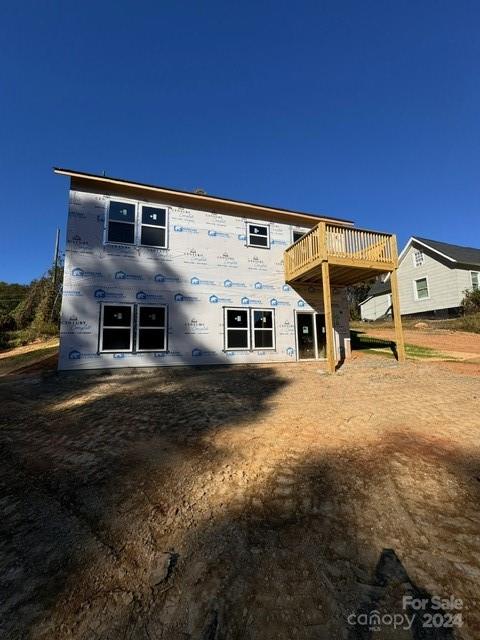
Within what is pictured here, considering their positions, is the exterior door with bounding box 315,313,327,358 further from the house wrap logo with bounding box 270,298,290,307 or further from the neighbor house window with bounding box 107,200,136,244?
the neighbor house window with bounding box 107,200,136,244

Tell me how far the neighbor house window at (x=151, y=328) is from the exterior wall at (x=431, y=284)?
77.9 feet

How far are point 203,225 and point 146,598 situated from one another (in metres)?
12.0

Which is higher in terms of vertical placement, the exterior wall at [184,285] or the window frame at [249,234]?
the window frame at [249,234]

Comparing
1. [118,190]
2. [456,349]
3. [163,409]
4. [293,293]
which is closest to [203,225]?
[118,190]

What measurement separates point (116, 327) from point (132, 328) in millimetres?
539

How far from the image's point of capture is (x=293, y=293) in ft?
43.9

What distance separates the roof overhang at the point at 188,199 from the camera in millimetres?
10727

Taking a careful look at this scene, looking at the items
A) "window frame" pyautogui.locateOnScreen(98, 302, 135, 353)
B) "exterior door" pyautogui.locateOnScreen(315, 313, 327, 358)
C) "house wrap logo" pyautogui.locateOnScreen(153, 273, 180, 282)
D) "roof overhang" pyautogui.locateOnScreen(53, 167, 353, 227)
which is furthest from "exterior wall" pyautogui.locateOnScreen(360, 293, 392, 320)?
"window frame" pyautogui.locateOnScreen(98, 302, 135, 353)

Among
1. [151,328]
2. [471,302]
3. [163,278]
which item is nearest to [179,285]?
[163,278]

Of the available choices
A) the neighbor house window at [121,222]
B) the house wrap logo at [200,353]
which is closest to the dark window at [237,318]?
the house wrap logo at [200,353]

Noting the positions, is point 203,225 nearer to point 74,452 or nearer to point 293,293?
point 293,293

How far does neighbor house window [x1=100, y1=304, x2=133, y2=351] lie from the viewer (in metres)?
10.5

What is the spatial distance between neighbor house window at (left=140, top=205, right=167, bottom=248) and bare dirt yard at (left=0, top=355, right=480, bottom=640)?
764 centimetres

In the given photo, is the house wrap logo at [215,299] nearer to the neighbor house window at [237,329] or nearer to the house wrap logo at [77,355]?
the neighbor house window at [237,329]
